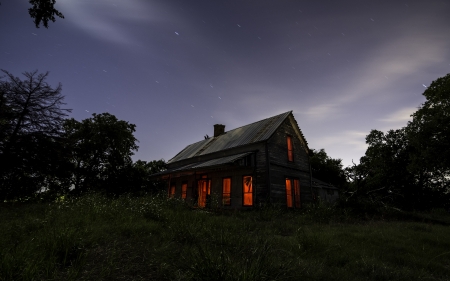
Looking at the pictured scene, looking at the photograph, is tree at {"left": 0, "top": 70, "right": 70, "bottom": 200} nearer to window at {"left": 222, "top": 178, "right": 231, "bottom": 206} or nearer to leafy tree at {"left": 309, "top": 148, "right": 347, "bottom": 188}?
window at {"left": 222, "top": 178, "right": 231, "bottom": 206}

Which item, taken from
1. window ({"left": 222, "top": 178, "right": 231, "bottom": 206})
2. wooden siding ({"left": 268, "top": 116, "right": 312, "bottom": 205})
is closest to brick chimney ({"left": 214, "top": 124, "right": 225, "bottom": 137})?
window ({"left": 222, "top": 178, "right": 231, "bottom": 206})

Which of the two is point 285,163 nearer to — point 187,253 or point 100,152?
point 187,253

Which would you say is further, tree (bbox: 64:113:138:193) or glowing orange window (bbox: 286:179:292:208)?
tree (bbox: 64:113:138:193)

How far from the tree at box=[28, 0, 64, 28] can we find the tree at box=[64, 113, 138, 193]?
20.6m

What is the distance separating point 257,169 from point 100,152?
17.4m

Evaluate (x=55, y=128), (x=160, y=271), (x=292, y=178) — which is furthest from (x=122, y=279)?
(x=292, y=178)

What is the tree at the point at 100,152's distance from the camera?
75.2ft

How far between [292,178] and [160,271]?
14318 millimetres

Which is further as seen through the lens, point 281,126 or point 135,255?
point 281,126

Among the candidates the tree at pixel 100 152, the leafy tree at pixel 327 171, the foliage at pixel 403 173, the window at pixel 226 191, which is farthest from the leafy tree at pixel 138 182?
the leafy tree at pixel 327 171

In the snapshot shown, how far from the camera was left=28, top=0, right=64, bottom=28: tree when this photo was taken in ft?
14.9

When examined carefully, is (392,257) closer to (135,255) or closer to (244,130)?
(135,255)

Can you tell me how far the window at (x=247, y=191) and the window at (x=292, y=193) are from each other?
8.70ft

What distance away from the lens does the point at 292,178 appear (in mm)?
16203
